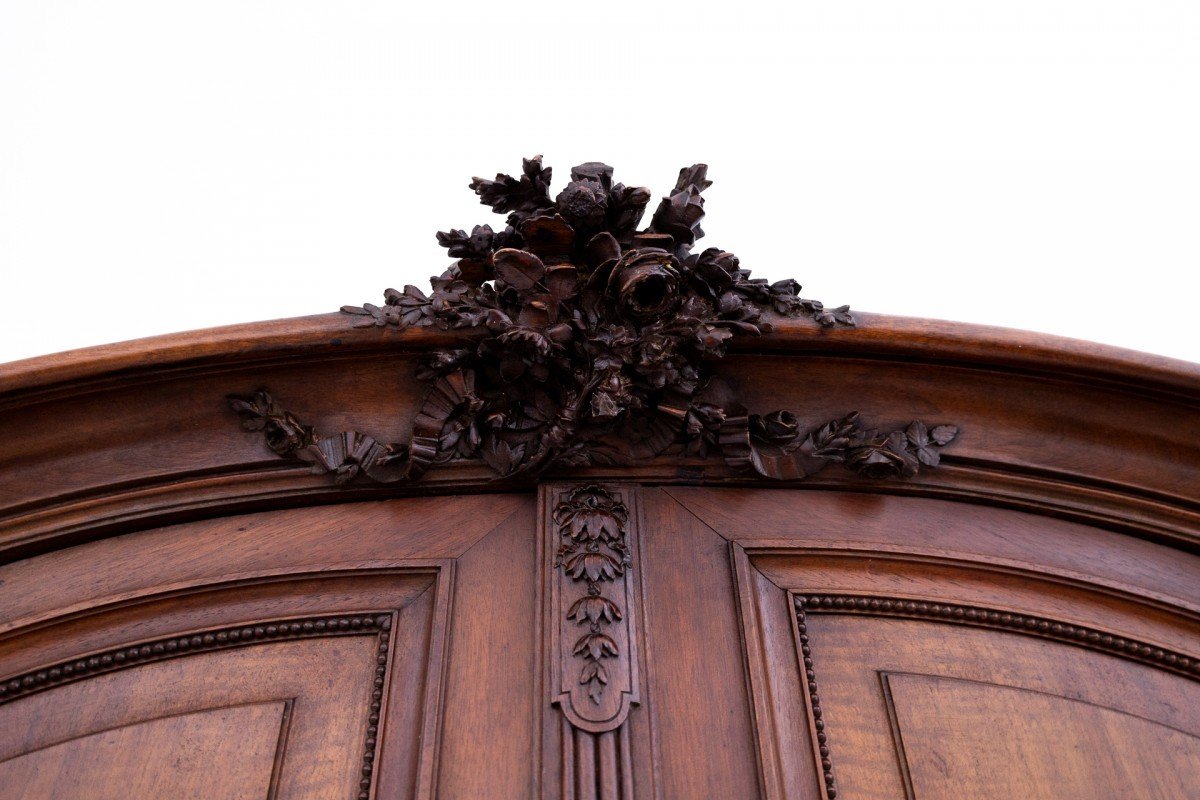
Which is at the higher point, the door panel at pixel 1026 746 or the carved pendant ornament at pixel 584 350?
the carved pendant ornament at pixel 584 350

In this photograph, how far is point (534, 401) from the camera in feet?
3.58

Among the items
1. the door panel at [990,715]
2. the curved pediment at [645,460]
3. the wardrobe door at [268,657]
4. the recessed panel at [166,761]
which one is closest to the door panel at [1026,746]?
the door panel at [990,715]

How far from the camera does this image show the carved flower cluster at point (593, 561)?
0.93 metres

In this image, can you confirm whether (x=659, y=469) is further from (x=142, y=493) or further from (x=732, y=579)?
(x=142, y=493)

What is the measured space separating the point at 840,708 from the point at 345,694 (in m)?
0.50

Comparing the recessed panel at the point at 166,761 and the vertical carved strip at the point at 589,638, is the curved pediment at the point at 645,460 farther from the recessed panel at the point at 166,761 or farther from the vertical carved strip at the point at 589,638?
the recessed panel at the point at 166,761

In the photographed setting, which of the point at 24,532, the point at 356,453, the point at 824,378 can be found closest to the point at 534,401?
the point at 356,453

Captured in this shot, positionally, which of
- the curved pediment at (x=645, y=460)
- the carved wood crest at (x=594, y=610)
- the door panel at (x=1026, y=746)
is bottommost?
the door panel at (x=1026, y=746)

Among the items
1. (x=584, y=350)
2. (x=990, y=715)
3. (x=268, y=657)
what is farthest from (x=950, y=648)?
(x=268, y=657)

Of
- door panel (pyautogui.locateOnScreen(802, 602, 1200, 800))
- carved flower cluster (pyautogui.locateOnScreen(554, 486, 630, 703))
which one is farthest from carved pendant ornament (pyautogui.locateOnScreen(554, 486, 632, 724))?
door panel (pyautogui.locateOnScreen(802, 602, 1200, 800))

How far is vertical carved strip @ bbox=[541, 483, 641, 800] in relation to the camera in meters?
0.86

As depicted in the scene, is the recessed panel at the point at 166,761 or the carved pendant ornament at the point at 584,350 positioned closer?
the recessed panel at the point at 166,761

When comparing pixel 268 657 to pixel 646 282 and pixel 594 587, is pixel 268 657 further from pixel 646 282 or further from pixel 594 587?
pixel 646 282

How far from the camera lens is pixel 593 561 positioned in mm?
1007
